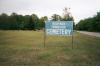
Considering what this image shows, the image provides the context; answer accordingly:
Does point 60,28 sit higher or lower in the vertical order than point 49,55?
higher

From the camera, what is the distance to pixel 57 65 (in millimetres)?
4953

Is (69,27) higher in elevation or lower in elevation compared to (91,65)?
higher

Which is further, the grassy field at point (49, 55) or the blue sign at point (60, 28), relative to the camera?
A: the blue sign at point (60, 28)

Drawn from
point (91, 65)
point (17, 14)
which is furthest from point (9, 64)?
point (17, 14)

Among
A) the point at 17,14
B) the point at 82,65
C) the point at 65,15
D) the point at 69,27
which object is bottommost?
the point at 82,65

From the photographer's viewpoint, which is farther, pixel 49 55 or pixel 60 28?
pixel 60 28

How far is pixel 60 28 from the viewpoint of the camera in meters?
9.37

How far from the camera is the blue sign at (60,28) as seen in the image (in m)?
9.27

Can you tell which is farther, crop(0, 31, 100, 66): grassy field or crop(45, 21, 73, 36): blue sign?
crop(45, 21, 73, 36): blue sign

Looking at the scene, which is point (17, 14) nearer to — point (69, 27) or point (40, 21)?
point (40, 21)

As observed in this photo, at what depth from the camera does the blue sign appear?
9273mm

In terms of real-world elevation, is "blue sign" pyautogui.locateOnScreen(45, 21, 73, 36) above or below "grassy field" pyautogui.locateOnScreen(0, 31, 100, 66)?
above

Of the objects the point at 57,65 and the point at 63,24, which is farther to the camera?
the point at 63,24

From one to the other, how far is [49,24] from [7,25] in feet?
206
